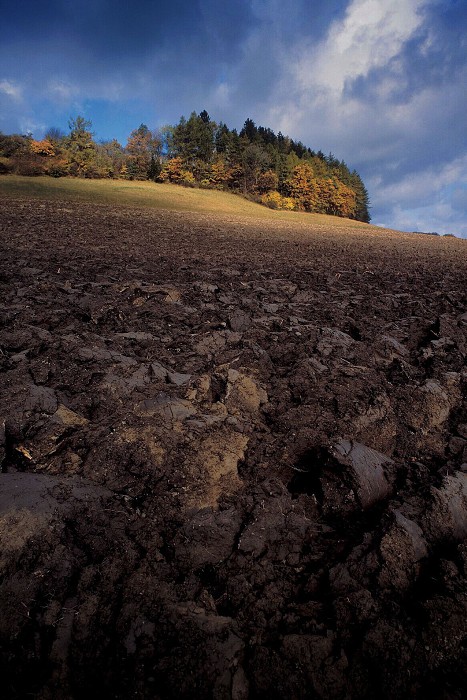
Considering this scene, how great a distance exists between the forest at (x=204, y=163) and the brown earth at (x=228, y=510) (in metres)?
53.3

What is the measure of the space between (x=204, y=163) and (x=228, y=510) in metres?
71.3

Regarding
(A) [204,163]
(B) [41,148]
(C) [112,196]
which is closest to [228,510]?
(C) [112,196]

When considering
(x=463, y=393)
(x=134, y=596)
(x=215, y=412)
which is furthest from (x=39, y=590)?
(x=463, y=393)

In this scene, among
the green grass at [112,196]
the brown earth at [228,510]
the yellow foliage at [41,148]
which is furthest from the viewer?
the yellow foliage at [41,148]

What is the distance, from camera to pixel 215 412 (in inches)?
127

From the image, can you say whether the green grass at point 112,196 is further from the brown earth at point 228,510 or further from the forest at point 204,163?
the brown earth at point 228,510

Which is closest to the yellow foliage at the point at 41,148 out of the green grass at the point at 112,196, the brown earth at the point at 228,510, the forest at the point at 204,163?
the forest at the point at 204,163

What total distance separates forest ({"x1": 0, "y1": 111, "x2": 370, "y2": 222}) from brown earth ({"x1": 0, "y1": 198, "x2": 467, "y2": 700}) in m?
53.3

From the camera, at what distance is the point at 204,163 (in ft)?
212

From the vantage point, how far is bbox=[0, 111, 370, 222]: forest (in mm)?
52438

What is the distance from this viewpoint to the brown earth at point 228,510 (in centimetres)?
163

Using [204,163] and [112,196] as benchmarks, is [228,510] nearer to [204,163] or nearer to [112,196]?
[112,196]

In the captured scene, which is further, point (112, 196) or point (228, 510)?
point (112, 196)

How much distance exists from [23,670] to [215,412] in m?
2.00
